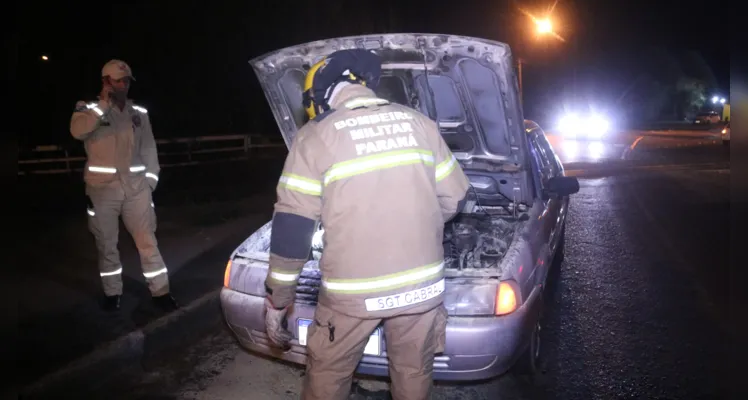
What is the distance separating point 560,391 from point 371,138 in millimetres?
2143

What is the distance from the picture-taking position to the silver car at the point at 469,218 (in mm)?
2957

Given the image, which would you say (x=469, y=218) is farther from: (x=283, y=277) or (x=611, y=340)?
(x=283, y=277)

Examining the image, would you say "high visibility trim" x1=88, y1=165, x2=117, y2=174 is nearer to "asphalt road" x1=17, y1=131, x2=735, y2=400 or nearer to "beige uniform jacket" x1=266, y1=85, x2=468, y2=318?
"asphalt road" x1=17, y1=131, x2=735, y2=400

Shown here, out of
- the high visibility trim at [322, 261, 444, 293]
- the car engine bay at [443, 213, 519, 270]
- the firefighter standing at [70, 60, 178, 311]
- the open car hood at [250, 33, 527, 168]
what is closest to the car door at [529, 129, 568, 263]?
the car engine bay at [443, 213, 519, 270]

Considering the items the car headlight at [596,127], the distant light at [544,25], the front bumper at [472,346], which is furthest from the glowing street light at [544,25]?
the front bumper at [472,346]

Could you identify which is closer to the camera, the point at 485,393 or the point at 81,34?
the point at 485,393

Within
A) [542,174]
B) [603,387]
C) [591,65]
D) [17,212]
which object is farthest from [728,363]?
[591,65]

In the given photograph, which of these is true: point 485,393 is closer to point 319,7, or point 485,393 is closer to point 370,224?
point 370,224

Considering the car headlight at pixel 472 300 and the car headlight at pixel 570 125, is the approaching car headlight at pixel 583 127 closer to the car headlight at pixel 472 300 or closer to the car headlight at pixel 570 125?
the car headlight at pixel 570 125

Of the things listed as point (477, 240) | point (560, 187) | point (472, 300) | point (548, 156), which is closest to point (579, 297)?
point (560, 187)

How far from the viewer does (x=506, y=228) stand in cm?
429

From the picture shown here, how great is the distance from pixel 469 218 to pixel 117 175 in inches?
107

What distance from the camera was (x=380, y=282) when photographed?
2.18 m

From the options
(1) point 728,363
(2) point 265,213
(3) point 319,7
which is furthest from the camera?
(3) point 319,7
